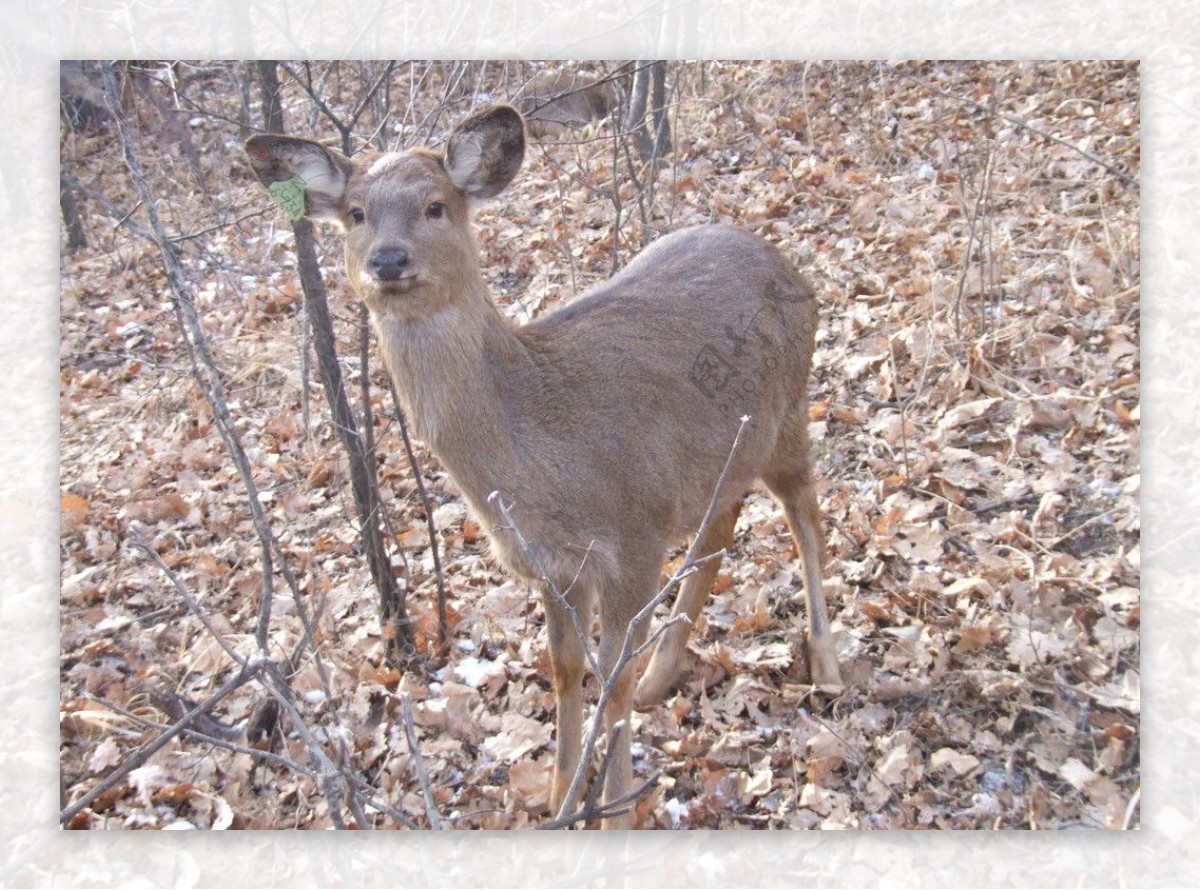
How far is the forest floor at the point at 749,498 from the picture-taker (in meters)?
2.89

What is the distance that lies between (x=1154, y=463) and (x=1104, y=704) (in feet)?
2.20

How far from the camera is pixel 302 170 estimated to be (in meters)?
2.66

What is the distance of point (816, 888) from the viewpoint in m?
2.80

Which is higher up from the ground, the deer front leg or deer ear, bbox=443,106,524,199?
deer ear, bbox=443,106,524,199

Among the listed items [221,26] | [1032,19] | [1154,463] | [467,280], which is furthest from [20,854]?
[1032,19]

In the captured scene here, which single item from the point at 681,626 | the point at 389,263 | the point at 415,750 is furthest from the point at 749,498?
the point at 415,750

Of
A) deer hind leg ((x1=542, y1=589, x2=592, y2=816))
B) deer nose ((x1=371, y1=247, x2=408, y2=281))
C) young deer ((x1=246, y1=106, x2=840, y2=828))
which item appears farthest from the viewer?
deer hind leg ((x1=542, y1=589, x2=592, y2=816))

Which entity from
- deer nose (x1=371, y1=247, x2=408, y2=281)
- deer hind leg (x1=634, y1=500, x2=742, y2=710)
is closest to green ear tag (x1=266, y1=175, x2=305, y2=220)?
deer nose (x1=371, y1=247, x2=408, y2=281)

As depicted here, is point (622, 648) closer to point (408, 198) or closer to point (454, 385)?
point (454, 385)

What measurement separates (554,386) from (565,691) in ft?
2.82

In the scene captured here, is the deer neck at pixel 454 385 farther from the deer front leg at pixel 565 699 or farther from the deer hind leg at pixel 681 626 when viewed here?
the deer hind leg at pixel 681 626

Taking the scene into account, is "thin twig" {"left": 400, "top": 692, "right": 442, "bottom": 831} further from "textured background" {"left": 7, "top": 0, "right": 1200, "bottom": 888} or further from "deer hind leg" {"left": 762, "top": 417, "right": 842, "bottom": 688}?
"deer hind leg" {"left": 762, "top": 417, "right": 842, "bottom": 688}

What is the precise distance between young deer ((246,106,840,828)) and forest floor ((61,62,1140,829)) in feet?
1.65

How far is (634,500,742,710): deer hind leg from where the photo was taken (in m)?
3.33
